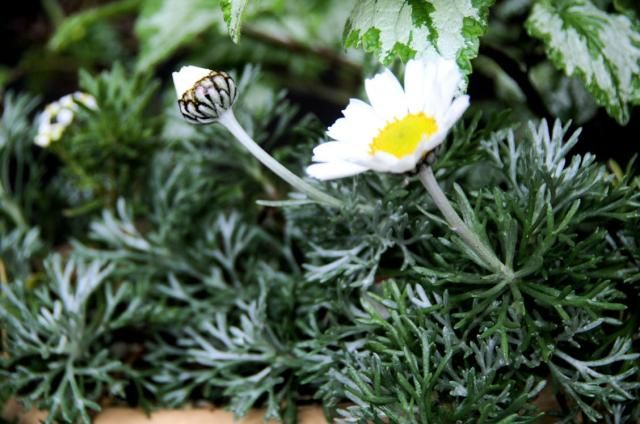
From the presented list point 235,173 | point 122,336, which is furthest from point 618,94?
point 122,336

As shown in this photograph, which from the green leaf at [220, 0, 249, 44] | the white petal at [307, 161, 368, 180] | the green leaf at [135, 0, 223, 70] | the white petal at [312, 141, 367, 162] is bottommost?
the white petal at [307, 161, 368, 180]

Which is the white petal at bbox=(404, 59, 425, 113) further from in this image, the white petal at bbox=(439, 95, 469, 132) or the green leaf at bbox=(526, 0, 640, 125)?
the green leaf at bbox=(526, 0, 640, 125)

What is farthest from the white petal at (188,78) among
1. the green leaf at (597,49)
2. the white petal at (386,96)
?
the green leaf at (597,49)

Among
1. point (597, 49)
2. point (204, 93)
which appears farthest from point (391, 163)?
point (597, 49)

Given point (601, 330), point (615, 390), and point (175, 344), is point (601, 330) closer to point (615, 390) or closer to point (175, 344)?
point (615, 390)

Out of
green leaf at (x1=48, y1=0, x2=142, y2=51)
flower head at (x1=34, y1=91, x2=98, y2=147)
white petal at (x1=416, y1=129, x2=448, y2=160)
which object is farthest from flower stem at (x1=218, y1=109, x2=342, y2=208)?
green leaf at (x1=48, y1=0, x2=142, y2=51)

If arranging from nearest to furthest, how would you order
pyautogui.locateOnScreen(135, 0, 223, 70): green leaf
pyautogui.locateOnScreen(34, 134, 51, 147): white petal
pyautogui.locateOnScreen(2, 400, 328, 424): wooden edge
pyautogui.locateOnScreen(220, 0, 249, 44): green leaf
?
→ pyautogui.locateOnScreen(220, 0, 249, 44): green leaf → pyautogui.locateOnScreen(2, 400, 328, 424): wooden edge → pyautogui.locateOnScreen(34, 134, 51, 147): white petal → pyautogui.locateOnScreen(135, 0, 223, 70): green leaf

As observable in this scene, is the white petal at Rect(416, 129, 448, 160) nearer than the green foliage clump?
Yes
